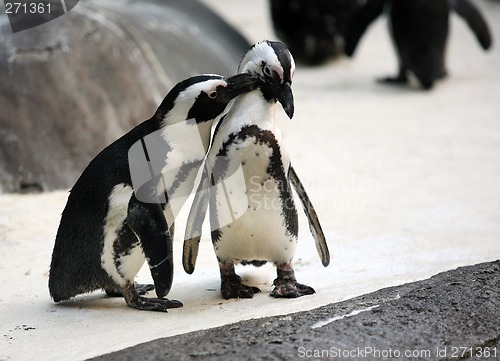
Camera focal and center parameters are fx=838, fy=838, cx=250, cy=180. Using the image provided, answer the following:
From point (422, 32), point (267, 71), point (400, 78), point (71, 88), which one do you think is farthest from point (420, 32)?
point (267, 71)

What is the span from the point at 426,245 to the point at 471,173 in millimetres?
1481

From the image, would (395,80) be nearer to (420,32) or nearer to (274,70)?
(420,32)

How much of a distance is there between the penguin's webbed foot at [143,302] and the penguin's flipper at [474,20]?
5.61m

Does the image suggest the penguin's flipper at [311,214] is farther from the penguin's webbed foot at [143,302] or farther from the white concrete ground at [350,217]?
the penguin's webbed foot at [143,302]

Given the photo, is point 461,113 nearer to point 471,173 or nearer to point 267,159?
point 471,173

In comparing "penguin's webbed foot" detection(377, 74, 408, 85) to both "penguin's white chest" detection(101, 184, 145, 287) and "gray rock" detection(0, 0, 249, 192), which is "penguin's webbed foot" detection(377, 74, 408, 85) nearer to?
"gray rock" detection(0, 0, 249, 192)

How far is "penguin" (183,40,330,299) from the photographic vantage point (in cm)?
276

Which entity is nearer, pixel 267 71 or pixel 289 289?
pixel 267 71

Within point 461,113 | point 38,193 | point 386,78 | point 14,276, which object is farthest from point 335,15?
point 14,276

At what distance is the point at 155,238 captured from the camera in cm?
262

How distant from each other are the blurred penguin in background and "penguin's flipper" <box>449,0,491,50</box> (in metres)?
1.37

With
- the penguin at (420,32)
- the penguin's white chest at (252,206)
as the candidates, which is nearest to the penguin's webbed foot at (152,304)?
the penguin's white chest at (252,206)
